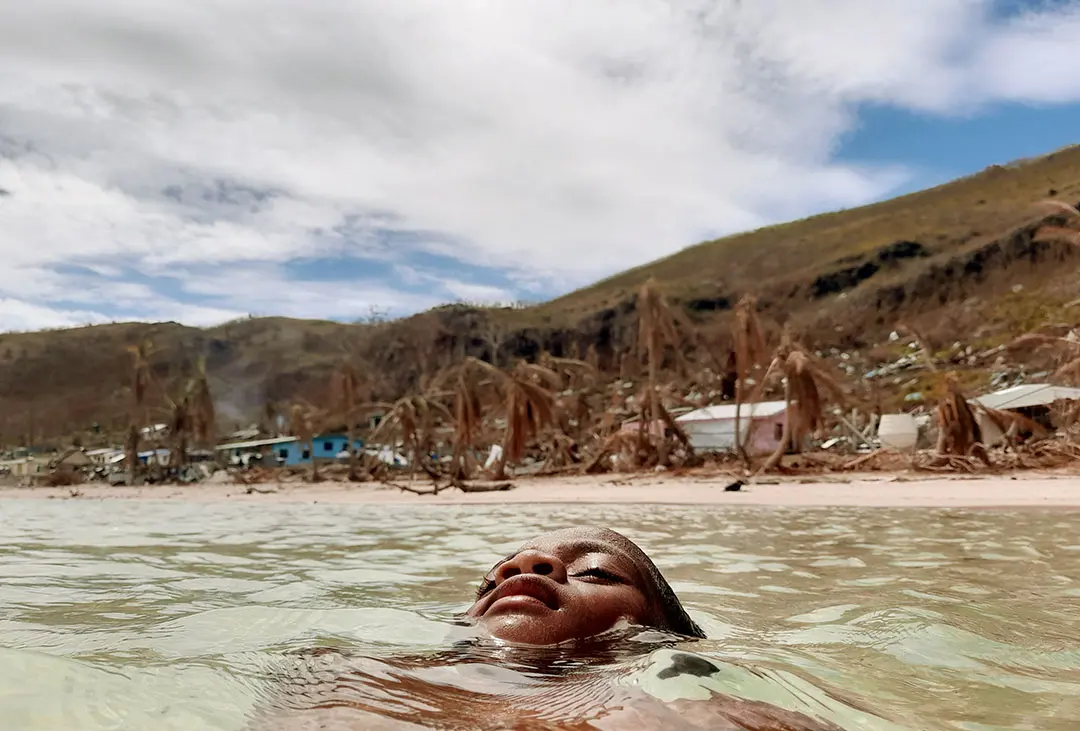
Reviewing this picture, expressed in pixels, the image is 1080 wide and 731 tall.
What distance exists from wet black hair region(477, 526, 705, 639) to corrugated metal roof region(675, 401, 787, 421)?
26.9m

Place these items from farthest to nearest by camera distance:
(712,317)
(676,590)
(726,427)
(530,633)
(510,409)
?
(712,317) < (726,427) < (510,409) < (676,590) < (530,633)

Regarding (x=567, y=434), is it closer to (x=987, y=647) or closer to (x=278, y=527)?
(x=278, y=527)

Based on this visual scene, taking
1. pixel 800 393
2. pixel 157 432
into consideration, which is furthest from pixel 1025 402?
pixel 157 432

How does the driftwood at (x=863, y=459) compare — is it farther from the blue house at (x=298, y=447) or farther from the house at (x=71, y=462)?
the blue house at (x=298, y=447)

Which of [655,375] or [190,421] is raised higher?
[655,375]

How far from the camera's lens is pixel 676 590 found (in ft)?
17.1

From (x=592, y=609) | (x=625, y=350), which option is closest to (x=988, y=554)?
(x=592, y=609)

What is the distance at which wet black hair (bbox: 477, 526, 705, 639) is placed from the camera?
10.4 feet

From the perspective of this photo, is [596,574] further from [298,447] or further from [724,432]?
[298,447]

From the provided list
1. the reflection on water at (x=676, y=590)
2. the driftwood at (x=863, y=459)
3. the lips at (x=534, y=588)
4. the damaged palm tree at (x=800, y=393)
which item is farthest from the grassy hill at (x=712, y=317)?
the lips at (x=534, y=588)

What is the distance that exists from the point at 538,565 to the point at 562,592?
0.40 ft

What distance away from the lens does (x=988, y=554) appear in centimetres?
638

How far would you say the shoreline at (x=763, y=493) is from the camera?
1138 centimetres

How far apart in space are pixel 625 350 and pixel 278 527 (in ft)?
189
